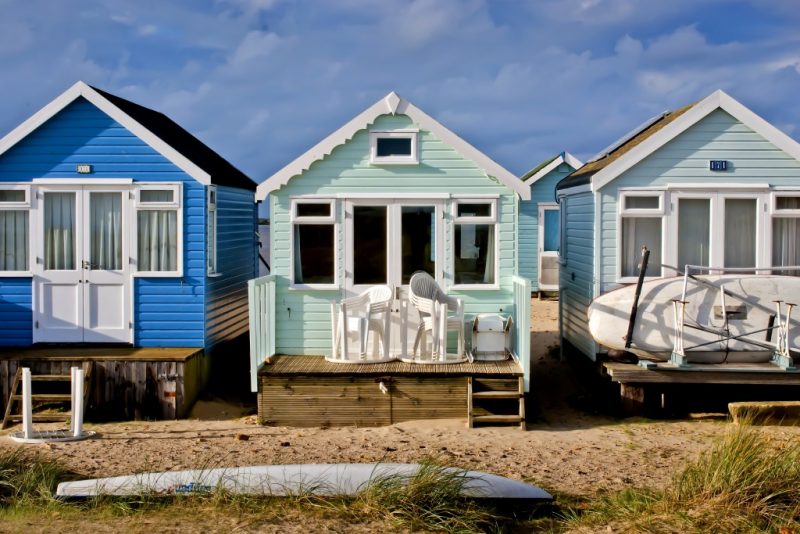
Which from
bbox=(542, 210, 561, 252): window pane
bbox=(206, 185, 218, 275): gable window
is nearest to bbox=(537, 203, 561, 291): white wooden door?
bbox=(542, 210, 561, 252): window pane

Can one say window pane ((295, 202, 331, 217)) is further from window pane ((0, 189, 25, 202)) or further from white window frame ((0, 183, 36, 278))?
window pane ((0, 189, 25, 202))

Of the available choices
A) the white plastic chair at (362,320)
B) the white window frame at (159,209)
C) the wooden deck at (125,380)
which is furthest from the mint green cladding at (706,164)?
the wooden deck at (125,380)

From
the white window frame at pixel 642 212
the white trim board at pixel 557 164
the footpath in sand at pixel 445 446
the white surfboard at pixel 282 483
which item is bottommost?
the footpath in sand at pixel 445 446

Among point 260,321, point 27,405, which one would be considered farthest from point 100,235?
point 27,405

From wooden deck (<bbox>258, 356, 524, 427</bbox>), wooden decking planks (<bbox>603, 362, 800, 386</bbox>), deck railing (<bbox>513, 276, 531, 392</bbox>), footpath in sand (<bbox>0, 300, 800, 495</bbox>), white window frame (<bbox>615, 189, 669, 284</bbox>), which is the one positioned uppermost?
white window frame (<bbox>615, 189, 669, 284</bbox>)

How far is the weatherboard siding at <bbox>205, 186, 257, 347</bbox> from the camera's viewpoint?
47.7 feet

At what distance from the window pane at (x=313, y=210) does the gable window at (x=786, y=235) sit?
613cm

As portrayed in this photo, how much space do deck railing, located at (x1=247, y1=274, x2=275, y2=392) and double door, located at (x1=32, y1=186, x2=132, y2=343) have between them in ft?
6.79

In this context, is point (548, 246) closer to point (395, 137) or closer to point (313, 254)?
point (395, 137)

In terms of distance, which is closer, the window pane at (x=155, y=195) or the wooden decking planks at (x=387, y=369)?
the wooden decking planks at (x=387, y=369)

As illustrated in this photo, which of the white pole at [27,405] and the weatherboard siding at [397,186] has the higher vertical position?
the weatherboard siding at [397,186]

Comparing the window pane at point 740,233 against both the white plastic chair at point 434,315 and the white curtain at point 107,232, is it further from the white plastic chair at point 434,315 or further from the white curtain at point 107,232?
the white curtain at point 107,232

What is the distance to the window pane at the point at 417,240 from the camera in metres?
13.5

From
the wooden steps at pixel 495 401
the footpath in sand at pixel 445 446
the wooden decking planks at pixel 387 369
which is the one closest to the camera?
the footpath in sand at pixel 445 446
